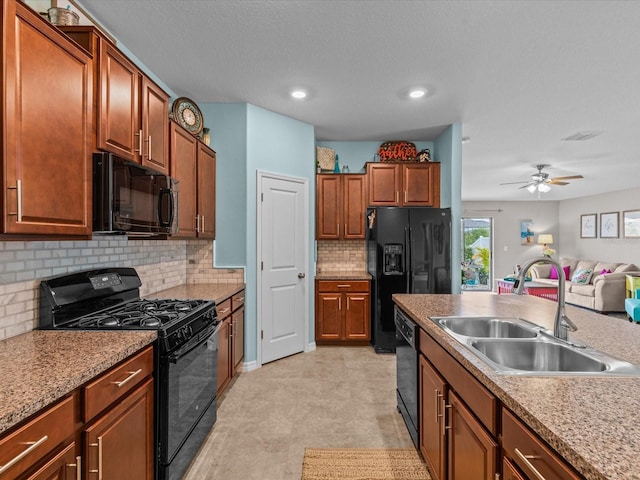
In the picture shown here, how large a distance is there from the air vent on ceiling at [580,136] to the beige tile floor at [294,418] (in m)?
3.63

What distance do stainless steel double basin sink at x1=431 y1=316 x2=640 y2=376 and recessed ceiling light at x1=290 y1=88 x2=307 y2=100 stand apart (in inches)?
91.1

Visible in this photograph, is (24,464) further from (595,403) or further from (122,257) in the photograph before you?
(122,257)

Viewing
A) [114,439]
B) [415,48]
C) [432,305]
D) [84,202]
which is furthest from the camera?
[415,48]

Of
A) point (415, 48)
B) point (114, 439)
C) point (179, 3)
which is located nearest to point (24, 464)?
point (114, 439)

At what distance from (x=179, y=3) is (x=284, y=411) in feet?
9.23

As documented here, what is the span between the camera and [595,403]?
893 mm

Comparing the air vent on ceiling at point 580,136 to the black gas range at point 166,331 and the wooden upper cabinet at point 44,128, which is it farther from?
the wooden upper cabinet at point 44,128

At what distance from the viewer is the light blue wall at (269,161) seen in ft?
11.3

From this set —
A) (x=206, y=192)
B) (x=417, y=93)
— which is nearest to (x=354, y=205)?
(x=417, y=93)

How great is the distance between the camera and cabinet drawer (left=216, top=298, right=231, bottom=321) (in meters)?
2.65

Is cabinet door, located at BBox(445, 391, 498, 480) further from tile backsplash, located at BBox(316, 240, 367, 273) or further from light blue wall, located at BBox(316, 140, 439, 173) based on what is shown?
light blue wall, located at BBox(316, 140, 439, 173)

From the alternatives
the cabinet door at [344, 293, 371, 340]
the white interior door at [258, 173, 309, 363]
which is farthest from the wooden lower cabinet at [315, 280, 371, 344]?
the white interior door at [258, 173, 309, 363]

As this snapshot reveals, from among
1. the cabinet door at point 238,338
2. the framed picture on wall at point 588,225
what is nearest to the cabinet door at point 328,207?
the cabinet door at point 238,338

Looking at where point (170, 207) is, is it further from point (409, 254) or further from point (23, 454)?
point (409, 254)
